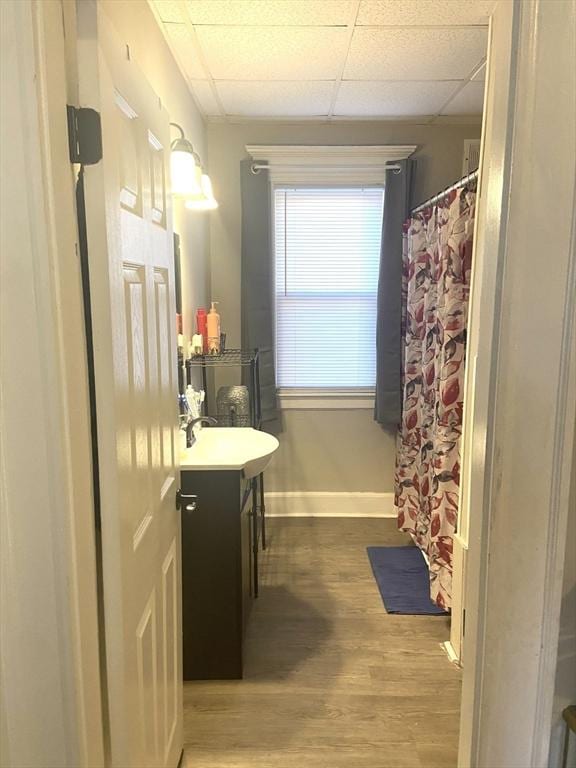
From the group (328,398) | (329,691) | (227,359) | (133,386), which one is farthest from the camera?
(328,398)

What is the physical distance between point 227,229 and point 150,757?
9.52 ft

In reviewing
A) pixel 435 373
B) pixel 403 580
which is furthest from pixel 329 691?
pixel 435 373

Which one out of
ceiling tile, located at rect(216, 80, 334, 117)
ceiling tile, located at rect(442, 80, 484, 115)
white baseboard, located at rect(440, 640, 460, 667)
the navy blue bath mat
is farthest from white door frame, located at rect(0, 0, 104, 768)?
ceiling tile, located at rect(442, 80, 484, 115)

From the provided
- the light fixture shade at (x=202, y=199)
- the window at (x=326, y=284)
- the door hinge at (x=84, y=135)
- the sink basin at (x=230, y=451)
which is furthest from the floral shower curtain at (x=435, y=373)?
the door hinge at (x=84, y=135)

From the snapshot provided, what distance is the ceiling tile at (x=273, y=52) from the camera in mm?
2283

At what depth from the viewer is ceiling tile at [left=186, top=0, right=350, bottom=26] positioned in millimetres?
2049

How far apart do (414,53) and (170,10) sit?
107 cm

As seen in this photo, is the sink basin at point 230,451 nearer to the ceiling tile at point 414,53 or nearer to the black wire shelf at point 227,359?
the black wire shelf at point 227,359

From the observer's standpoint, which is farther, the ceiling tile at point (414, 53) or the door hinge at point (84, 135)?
the ceiling tile at point (414, 53)

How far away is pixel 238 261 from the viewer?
3.64m

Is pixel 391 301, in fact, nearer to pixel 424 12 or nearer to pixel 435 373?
pixel 435 373

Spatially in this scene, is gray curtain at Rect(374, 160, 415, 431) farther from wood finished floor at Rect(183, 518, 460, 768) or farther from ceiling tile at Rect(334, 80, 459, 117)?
wood finished floor at Rect(183, 518, 460, 768)

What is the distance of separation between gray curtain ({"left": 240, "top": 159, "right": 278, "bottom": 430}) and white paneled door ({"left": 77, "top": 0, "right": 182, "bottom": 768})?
77.7 inches

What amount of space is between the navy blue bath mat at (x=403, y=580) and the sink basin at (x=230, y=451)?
3.56 feet
